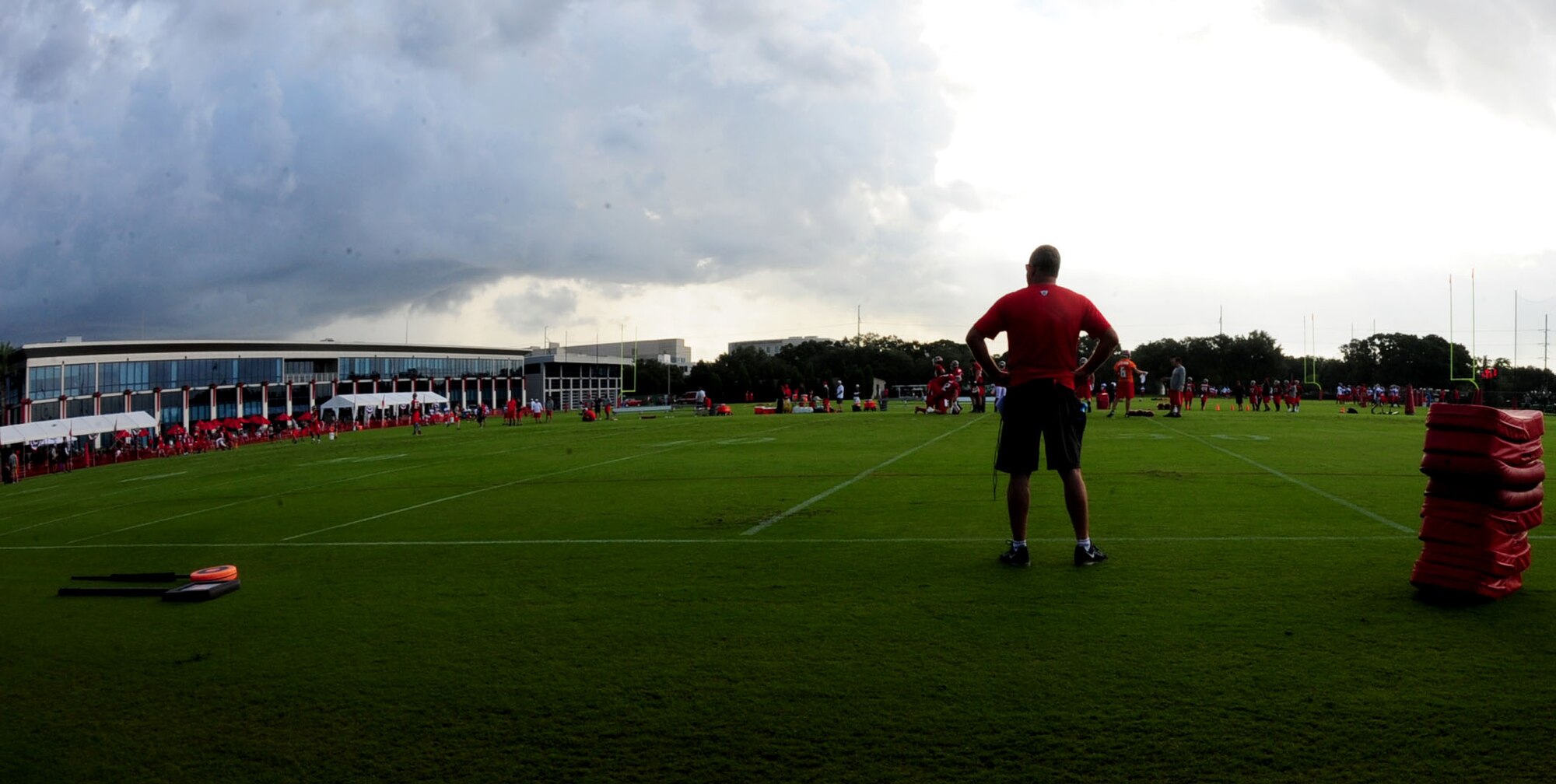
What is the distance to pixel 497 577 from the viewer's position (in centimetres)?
595

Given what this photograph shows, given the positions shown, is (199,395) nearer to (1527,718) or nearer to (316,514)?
(316,514)

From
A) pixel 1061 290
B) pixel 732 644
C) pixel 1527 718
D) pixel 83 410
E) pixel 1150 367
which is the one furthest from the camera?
pixel 1150 367

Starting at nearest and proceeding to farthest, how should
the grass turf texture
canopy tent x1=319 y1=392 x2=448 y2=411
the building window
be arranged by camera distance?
the grass turf texture
canopy tent x1=319 y1=392 x2=448 y2=411
the building window

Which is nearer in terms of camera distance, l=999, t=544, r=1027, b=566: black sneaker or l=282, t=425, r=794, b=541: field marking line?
l=999, t=544, r=1027, b=566: black sneaker

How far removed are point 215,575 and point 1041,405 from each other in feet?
17.3

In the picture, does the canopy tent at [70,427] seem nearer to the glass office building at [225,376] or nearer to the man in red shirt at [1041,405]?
the glass office building at [225,376]

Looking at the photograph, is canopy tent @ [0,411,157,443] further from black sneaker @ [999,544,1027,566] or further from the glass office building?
black sneaker @ [999,544,1027,566]

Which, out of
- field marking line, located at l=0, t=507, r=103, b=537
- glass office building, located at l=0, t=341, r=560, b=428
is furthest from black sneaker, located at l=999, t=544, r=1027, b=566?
glass office building, located at l=0, t=341, r=560, b=428

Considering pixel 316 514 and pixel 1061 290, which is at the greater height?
pixel 1061 290

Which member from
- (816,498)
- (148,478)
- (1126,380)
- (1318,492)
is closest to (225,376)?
(148,478)

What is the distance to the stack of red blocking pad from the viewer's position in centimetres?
436

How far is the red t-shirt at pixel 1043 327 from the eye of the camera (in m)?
5.72

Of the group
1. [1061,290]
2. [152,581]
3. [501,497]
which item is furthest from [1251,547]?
[501,497]

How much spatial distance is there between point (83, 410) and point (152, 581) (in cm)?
9738
